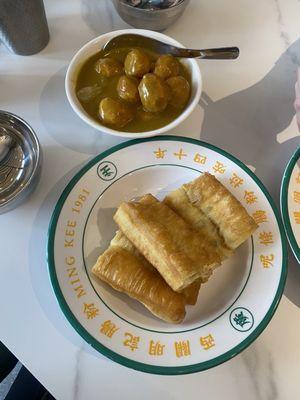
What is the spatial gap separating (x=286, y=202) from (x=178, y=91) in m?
0.35

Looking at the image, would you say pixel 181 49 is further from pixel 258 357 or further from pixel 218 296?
pixel 258 357

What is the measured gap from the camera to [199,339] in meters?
0.80

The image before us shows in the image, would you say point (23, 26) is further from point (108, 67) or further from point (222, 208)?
point (222, 208)

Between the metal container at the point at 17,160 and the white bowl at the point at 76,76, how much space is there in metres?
0.13

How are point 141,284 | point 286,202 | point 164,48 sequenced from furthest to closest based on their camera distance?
point 164,48 → point 286,202 → point 141,284

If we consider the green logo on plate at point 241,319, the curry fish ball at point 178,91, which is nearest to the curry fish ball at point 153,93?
the curry fish ball at point 178,91

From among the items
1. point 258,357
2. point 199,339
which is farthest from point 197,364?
point 258,357

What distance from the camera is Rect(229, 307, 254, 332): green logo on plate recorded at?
81 centimetres

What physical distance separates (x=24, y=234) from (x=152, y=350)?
38 centimetres

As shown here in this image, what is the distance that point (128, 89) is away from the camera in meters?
0.97

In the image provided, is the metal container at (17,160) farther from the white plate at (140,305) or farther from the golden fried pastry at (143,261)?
the golden fried pastry at (143,261)

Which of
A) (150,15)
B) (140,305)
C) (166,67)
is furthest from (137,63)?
(140,305)

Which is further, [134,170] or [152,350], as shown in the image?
[134,170]

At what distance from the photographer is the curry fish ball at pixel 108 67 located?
101 centimetres
